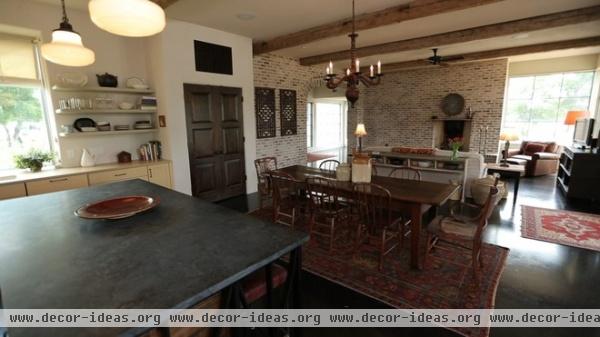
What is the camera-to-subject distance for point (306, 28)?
15.3 feet

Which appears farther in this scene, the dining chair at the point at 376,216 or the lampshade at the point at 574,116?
the lampshade at the point at 574,116

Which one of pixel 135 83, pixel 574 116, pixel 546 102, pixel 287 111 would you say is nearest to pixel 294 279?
pixel 135 83

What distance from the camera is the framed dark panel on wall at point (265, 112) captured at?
602 cm

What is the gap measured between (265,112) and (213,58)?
174 centimetres

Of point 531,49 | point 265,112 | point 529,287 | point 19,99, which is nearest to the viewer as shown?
point 529,287

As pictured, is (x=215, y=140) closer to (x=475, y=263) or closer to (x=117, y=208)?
(x=117, y=208)

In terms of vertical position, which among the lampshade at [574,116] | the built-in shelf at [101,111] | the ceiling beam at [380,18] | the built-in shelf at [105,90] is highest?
the ceiling beam at [380,18]

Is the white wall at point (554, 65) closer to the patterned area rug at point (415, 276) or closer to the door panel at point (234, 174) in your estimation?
the patterned area rug at point (415, 276)

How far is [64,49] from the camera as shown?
1.92 metres

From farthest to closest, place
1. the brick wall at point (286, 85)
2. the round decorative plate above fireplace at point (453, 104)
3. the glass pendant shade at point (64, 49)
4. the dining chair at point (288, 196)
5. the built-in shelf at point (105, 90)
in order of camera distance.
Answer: the round decorative plate above fireplace at point (453, 104) → the brick wall at point (286, 85) → the built-in shelf at point (105, 90) → the dining chair at point (288, 196) → the glass pendant shade at point (64, 49)

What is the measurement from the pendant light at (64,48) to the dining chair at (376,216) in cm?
248

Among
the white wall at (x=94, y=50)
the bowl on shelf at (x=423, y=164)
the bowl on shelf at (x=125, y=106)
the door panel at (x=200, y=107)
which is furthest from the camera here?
the bowl on shelf at (x=423, y=164)

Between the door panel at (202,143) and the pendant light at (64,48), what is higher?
the pendant light at (64,48)

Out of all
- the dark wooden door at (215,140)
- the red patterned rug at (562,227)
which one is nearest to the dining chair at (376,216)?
the red patterned rug at (562,227)
